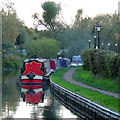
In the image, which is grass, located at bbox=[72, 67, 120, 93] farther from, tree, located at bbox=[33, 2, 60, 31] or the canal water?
tree, located at bbox=[33, 2, 60, 31]

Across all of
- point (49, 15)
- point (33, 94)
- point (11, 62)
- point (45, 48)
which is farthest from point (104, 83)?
point (49, 15)

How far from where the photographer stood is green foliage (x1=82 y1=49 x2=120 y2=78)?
25.3 metres

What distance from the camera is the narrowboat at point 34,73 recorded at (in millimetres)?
35219

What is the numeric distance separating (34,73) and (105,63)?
10.0 metres

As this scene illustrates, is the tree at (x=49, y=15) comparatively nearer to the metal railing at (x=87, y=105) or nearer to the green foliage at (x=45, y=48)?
the green foliage at (x=45, y=48)

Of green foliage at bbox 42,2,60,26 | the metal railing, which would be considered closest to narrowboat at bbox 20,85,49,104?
the metal railing

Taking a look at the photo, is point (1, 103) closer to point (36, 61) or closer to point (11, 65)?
point (36, 61)

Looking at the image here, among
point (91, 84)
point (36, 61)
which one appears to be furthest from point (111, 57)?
point (36, 61)

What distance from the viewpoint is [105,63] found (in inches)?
1101

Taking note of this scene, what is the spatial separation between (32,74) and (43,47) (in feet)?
105

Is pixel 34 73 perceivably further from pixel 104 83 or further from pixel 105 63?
pixel 104 83

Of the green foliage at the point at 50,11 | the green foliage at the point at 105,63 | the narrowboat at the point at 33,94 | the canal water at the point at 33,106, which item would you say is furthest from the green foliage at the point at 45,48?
the canal water at the point at 33,106

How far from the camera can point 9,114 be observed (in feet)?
63.0

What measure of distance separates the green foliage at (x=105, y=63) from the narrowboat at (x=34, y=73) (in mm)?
5604
